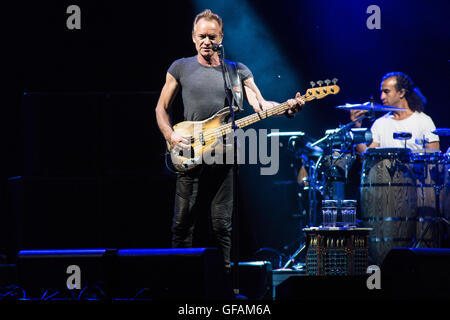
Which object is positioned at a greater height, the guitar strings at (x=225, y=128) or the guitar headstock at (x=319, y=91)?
the guitar headstock at (x=319, y=91)

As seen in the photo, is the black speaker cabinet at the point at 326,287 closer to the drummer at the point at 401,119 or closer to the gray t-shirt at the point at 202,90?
the gray t-shirt at the point at 202,90

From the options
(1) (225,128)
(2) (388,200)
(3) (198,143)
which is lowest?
Answer: (2) (388,200)

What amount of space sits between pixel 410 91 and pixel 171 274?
195 inches

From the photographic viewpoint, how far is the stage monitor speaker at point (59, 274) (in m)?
3.73

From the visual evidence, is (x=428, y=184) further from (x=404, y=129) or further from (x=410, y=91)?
(x=410, y=91)

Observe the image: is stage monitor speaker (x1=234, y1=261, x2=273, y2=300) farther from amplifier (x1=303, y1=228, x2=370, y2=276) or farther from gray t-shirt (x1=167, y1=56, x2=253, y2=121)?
gray t-shirt (x1=167, y1=56, x2=253, y2=121)

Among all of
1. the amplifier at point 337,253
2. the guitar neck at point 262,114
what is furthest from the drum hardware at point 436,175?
the guitar neck at point 262,114

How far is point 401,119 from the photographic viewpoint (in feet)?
25.0

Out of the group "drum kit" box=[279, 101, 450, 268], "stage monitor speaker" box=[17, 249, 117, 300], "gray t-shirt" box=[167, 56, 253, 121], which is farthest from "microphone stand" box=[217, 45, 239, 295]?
"drum kit" box=[279, 101, 450, 268]

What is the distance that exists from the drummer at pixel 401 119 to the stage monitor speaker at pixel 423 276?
13.4ft

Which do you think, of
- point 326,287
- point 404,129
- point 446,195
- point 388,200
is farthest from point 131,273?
point 404,129

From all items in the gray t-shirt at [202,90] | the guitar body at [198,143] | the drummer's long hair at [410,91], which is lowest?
the guitar body at [198,143]
